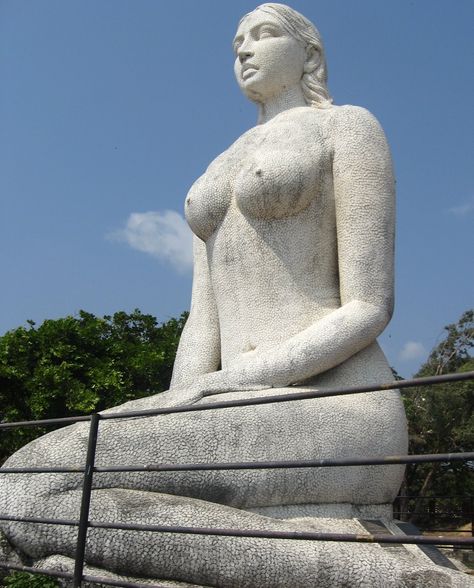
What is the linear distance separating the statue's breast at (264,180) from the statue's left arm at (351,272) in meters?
0.18

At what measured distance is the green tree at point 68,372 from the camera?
13.9 meters

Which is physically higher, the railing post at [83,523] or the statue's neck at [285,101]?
the statue's neck at [285,101]

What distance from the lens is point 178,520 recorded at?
3.72 m

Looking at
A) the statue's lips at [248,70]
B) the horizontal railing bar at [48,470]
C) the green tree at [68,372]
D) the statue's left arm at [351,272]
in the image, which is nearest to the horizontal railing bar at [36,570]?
the horizontal railing bar at [48,470]

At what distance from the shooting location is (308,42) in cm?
574

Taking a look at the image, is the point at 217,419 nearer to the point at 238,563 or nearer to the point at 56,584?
the point at 238,563

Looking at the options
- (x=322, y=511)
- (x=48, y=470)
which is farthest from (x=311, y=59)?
(x=48, y=470)

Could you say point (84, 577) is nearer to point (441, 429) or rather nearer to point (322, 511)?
point (322, 511)

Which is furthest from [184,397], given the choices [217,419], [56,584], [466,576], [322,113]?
[322,113]

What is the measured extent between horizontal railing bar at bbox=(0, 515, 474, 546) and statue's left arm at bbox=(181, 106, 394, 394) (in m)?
1.30

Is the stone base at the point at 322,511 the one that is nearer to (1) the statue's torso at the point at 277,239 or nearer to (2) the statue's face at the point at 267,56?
(1) the statue's torso at the point at 277,239

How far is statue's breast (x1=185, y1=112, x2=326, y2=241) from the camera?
16.5ft

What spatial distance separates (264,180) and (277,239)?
391 millimetres

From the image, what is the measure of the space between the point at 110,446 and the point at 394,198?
237 cm
